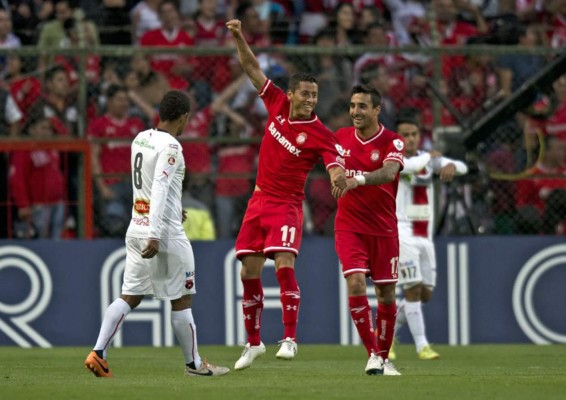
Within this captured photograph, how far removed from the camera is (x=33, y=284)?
1572cm

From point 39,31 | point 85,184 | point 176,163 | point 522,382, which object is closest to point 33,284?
point 85,184

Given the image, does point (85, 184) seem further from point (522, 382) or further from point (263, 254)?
point (522, 382)

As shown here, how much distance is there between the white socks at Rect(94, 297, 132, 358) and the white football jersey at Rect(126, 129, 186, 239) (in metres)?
0.57

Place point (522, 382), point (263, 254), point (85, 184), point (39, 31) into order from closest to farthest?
point (522, 382) → point (263, 254) → point (85, 184) → point (39, 31)

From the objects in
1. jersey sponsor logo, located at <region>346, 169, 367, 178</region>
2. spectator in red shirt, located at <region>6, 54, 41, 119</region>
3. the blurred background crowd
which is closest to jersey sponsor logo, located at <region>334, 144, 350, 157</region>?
jersey sponsor logo, located at <region>346, 169, 367, 178</region>

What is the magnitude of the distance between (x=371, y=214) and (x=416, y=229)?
3159 mm

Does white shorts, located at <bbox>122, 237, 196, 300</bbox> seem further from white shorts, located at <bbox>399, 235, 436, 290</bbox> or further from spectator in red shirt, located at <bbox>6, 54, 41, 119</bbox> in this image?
spectator in red shirt, located at <bbox>6, 54, 41, 119</bbox>

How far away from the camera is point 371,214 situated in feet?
35.9

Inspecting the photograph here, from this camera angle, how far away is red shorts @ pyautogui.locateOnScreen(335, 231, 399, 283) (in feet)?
35.5

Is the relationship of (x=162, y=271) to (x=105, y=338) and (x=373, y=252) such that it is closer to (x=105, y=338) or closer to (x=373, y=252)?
(x=105, y=338)

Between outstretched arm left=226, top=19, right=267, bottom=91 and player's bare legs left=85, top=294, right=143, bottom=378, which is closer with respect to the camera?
player's bare legs left=85, top=294, right=143, bottom=378

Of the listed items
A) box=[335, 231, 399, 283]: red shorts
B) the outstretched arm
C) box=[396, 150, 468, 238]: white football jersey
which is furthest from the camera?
box=[396, 150, 468, 238]: white football jersey

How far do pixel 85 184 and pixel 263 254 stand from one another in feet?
15.8

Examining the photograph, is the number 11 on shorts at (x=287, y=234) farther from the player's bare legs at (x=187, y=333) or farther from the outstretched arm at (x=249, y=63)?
the player's bare legs at (x=187, y=333)
